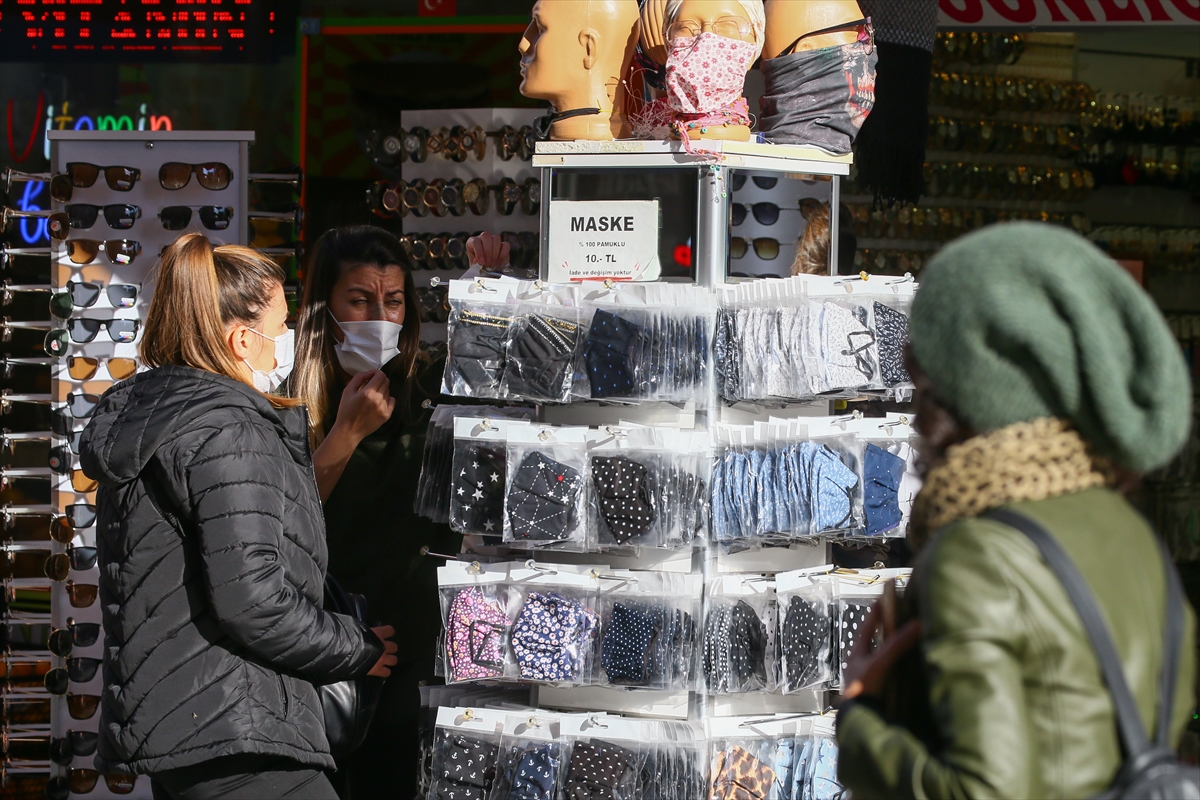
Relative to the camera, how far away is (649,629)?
2.74 m

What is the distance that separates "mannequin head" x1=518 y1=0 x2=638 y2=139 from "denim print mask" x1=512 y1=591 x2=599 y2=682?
113 cm

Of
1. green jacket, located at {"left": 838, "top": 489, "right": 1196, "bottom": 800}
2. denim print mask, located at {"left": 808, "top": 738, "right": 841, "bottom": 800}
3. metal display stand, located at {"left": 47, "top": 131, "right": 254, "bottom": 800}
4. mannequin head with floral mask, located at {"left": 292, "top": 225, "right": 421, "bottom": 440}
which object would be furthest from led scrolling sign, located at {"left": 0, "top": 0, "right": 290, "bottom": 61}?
green jacket, located at {"left": 838, "top": 489, "right": 1196, "bottom": 800}

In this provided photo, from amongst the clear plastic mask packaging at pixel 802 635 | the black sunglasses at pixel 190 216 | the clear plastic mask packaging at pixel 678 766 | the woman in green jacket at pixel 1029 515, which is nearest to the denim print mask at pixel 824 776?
the clear plastic mask packaging at pixel 802 635

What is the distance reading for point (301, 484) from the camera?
2422 millimetres

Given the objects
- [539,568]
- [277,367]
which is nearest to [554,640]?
[539,568]

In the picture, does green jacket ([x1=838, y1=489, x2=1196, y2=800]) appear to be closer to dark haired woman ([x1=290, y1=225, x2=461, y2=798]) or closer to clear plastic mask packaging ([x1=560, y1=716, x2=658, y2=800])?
clear plastic mask packaging ([x1=560, y1=716, x2=658, y2=800])

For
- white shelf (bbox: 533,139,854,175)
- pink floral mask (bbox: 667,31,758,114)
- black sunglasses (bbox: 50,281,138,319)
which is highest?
pink floral mask (bbox: 667,31,758,114)

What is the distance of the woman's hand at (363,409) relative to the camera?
3.27 m

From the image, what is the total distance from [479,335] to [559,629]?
691mm

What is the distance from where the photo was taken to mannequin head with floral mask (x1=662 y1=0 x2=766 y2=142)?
9.09ft

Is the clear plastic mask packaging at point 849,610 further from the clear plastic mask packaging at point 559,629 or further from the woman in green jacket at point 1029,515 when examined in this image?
the woman in green jacket at point 1029,515

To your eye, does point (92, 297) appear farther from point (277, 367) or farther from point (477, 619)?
point (477, 619)

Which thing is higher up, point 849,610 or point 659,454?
point 659,454

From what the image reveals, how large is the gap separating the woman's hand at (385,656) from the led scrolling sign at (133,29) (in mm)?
3482
